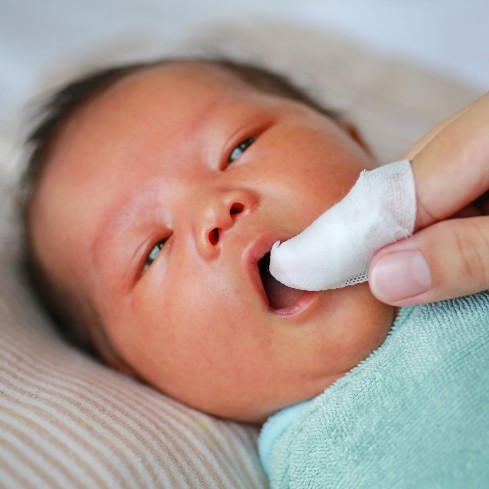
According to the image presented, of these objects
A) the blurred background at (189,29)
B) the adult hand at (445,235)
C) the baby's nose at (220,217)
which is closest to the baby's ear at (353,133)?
the baby's nose at (220,217)

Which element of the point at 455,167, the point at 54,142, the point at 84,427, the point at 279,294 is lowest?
the point at 84,427

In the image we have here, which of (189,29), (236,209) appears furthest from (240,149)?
(189,29)

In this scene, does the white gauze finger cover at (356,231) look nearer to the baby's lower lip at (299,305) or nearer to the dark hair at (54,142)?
the baby's lower lip at (299,305)

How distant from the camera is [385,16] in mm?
2197

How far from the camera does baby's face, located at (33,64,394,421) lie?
965 millimetres

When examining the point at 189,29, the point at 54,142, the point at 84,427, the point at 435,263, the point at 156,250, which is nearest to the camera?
the point at 435,263

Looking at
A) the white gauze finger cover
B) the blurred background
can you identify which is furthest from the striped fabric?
the blurred background

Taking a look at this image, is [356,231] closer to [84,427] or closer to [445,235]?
[445,235]

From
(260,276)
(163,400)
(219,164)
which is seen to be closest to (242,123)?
(219,164)

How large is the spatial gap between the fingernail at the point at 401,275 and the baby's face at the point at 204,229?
159 mm

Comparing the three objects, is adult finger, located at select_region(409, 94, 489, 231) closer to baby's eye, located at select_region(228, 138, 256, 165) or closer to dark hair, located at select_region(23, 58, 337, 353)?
baby's eye, located at select_region(228, 138, 256, 165)

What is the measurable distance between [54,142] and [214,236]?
459 millimetres

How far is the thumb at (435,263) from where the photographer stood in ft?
2.54

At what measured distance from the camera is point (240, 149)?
1121mm
